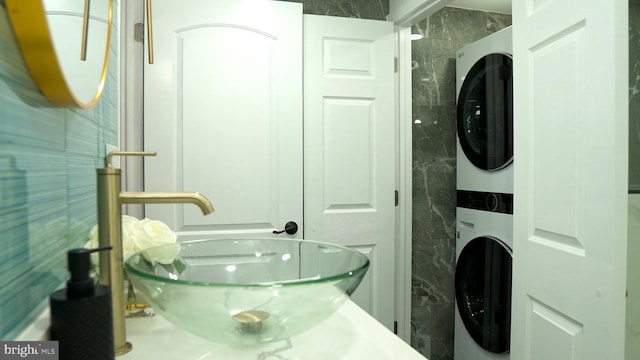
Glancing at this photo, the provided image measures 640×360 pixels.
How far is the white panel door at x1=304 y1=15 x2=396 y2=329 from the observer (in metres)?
2.13

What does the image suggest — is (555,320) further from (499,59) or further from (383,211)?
(499,59)

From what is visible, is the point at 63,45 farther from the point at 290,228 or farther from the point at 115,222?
the point at 290,228

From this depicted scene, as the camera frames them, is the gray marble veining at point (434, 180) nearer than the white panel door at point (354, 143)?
No

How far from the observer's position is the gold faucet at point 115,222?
0.56 meters

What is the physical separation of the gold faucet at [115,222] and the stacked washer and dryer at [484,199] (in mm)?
1865

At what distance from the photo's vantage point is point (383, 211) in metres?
2.25

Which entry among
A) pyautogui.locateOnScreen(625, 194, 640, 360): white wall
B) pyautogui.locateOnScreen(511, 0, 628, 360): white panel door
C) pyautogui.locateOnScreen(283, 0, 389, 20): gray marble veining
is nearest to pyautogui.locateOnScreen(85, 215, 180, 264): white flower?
pyautogui.locateOnScreen(511, 0, 628, 360): white panel door

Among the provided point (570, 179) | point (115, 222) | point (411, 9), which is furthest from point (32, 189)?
point (411, 9)

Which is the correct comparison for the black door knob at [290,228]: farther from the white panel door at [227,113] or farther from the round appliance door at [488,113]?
the round appliance door at [488,113]

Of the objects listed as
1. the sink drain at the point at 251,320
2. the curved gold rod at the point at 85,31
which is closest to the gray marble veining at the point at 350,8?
the curved gold rod at the point at 85,31

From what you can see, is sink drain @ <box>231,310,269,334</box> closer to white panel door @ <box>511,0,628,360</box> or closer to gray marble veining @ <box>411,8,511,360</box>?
white panel door @ <box>511,0,628,360</box>

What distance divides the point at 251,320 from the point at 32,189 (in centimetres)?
33

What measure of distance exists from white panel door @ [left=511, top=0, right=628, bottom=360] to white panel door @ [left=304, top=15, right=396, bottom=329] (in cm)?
84

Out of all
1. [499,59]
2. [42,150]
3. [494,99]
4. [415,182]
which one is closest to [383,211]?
[415,182]
